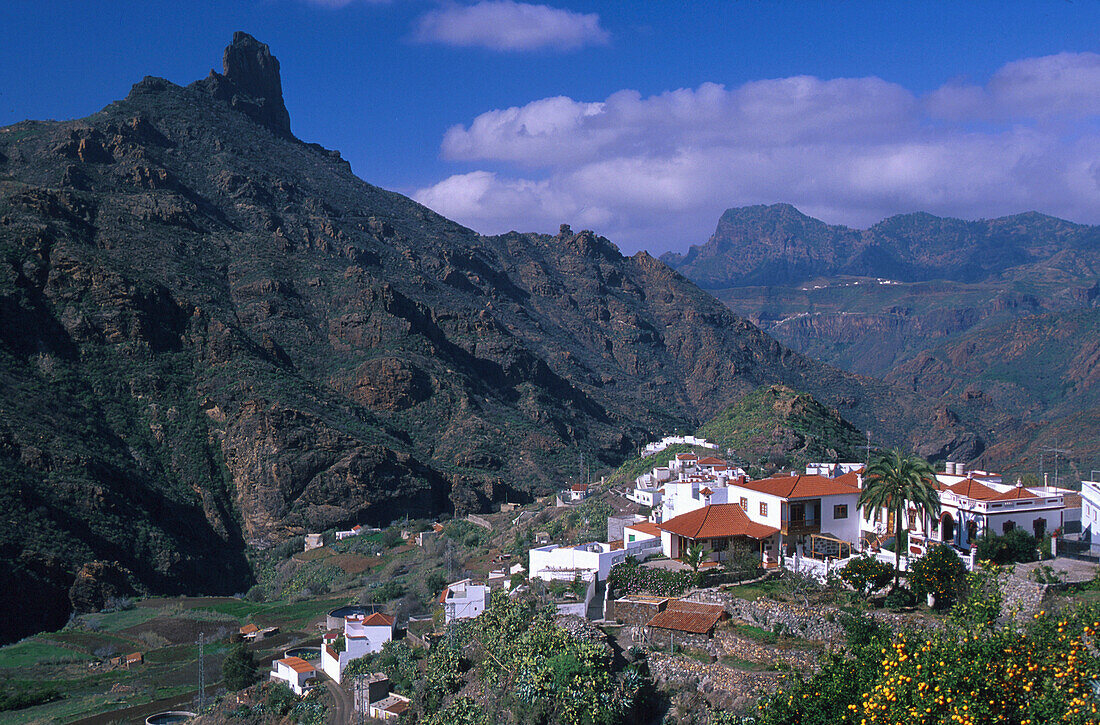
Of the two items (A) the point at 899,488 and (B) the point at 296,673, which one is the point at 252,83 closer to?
(B) the point at 296,673

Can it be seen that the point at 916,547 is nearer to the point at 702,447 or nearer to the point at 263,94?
the point at 702,447

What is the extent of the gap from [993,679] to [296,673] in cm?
3129

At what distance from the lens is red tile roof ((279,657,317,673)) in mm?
39375

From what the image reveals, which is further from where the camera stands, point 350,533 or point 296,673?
point 350,533

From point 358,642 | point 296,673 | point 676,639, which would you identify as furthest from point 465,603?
point 676,639

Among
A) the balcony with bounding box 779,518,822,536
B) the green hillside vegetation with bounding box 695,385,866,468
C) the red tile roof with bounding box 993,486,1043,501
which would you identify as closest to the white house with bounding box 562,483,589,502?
the green hillside vegetation with bounding box 695,385,866,468

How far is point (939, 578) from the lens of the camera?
989 inches

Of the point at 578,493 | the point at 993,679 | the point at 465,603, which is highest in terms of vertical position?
the point at 993,679

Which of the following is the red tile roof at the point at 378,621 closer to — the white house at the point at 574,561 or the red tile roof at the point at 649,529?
the white house at the point at 574,561

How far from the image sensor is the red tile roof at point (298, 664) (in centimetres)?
3938

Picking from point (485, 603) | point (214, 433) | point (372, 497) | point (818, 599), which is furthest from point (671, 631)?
point (214, 433)

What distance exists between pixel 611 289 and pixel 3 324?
399 feet

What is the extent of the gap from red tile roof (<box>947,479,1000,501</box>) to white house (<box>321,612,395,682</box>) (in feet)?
78.7

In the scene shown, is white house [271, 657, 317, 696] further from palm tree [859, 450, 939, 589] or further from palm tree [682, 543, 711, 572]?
palm tree [859, 450, 939, 589]
